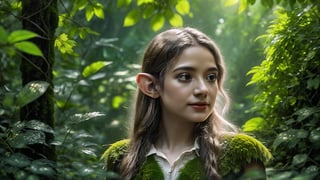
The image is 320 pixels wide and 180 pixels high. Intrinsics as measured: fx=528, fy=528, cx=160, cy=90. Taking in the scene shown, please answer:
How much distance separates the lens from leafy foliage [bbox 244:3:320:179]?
7.11 ft

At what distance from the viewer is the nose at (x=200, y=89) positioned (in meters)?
2.19

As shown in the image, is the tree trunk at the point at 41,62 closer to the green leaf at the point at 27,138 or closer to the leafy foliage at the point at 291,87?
the green leaf at the point at 27,138

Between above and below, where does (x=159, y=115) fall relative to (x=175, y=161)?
above

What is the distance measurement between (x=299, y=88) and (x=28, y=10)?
1249mm

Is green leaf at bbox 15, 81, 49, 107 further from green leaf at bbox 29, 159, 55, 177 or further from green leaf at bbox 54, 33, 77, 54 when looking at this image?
green leaf at bbox 54, 33, 77, 54

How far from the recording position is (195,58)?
7.44ft

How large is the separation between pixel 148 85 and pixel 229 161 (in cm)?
52

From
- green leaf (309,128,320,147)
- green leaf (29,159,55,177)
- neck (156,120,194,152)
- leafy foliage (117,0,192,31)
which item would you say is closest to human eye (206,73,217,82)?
neck (156,120,194,152)

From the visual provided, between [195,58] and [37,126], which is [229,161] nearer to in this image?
[195,58]

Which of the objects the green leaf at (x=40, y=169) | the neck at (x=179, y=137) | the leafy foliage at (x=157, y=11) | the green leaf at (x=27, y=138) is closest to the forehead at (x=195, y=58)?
the neck at (x=179, y=137)

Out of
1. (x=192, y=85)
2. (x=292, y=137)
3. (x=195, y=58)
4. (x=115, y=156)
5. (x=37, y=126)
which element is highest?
(x=195, y=58)

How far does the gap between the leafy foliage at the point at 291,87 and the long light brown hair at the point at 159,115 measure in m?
0.23

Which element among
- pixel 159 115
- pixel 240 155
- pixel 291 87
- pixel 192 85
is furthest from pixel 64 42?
pixel 291 87

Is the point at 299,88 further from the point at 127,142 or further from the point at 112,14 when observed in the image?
the point at 112,14
